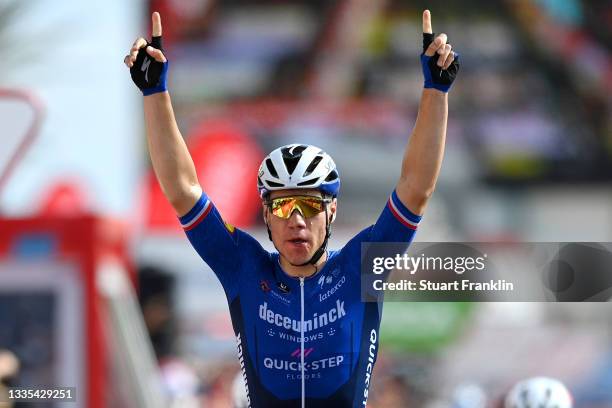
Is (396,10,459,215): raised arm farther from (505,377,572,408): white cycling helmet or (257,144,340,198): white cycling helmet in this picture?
(505,377,572,408): white cycling helmet

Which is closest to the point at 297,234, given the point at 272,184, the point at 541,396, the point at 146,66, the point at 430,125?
the point at 272,184

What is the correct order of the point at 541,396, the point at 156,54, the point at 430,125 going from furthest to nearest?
the point at 541,396
the point at 156,54
the point at 430,125

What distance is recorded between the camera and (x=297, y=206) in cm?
580

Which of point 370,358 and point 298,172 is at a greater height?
point 298,172

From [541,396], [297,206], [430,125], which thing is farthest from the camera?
[541,396]

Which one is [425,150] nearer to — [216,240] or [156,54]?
[216,240]

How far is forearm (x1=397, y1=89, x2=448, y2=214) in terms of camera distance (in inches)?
220

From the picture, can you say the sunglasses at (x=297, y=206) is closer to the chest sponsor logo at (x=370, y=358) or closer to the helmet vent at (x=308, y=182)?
the helmet vent at (x=308, y=182)

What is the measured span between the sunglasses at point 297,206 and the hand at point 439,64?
69 centimetres

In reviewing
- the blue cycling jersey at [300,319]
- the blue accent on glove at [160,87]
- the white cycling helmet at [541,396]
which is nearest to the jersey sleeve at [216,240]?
the blue cycling jersey at [300,319]

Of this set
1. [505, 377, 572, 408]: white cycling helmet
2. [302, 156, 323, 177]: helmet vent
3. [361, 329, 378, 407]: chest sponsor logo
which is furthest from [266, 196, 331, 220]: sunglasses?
[505, 377, 572, 408]: white cycling helmet

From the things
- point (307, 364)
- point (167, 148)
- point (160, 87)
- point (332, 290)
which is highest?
point (160, 87)

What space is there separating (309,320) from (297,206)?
49 cm

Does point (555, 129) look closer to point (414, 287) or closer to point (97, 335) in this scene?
point (97, 335)
